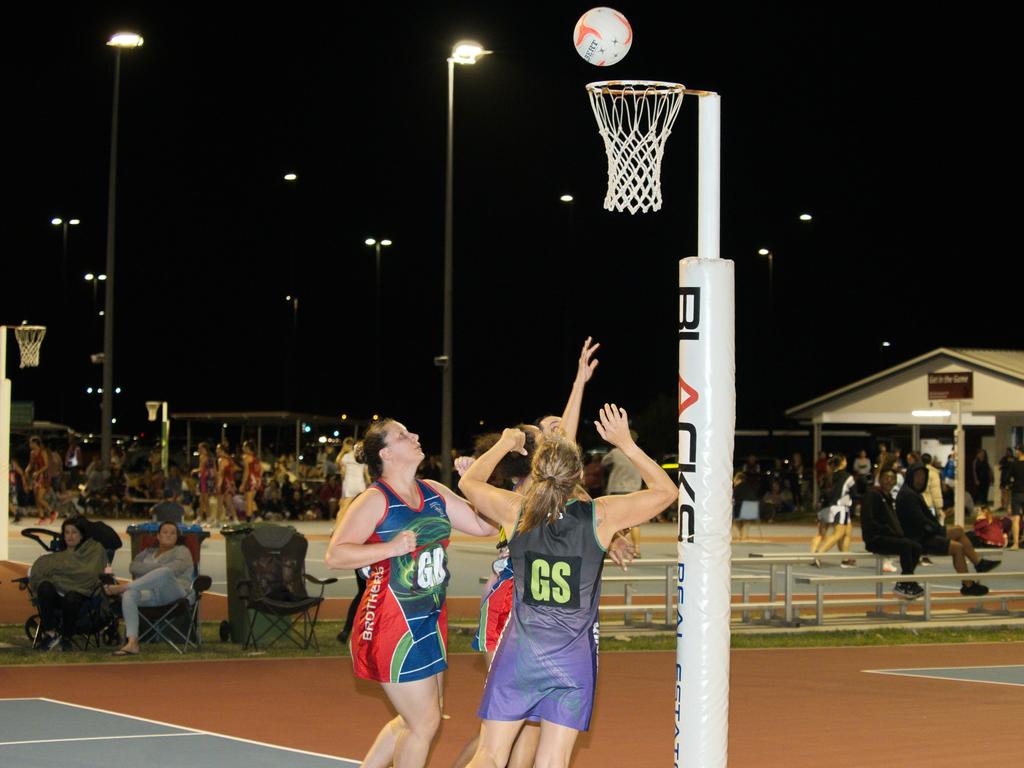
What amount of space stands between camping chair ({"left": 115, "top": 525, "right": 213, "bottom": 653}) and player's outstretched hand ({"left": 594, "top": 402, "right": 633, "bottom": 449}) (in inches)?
312

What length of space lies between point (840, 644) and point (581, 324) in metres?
70.6

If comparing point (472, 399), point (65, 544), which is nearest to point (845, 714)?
point (65, 544)

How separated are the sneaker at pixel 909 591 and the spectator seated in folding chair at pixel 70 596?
30.5 ft

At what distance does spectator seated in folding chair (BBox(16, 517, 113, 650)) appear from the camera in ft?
45.4

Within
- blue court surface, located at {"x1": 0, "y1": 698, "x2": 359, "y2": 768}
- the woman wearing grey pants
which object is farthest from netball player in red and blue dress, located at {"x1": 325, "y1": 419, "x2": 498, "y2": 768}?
the woman wearing grey pants

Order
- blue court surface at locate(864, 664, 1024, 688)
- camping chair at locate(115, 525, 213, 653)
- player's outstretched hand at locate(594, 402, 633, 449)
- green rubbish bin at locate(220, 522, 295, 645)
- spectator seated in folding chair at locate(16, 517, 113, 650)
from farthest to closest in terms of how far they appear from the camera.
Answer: green rubbish bin at locate(220, 522, 295, 645)
camping chair at locate(115, 525, 213, 653)
spectator seated in folding chair at locate(16, 517, 113, 650)
blue court surface at locate(864, 664, 1024, 688)
player's outstretched hand at locate(594, 402, 633, 449)

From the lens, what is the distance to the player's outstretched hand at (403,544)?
6562 millimetres

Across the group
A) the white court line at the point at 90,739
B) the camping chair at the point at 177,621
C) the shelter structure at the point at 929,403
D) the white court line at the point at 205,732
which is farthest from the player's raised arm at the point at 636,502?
the shelter structure at the point at 929,403

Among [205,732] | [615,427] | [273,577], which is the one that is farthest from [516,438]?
[273,577]

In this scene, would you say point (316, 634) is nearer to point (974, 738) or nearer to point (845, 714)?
point (845, 714)

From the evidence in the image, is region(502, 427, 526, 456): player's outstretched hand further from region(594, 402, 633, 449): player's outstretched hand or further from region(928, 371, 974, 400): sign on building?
region(928, 371, 974, 400): sign on building

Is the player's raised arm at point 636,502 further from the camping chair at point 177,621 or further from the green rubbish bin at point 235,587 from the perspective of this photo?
the green rubbish bin at point 235,587

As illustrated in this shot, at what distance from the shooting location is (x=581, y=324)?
86.1 m

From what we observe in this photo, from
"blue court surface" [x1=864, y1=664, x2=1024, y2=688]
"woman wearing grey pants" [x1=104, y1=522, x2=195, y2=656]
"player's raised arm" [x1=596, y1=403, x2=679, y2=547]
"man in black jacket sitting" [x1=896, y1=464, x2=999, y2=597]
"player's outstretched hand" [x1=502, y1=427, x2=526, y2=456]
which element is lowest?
"blue court surface" [x1=864, y1=664, x2=1024, y2=688]
